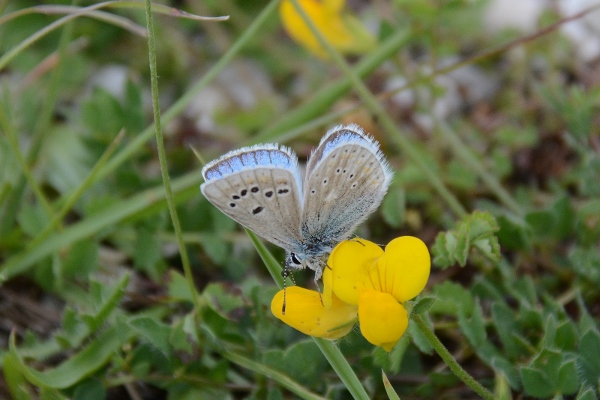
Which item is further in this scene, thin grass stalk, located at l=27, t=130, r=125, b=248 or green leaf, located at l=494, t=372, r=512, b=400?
thin grass stalk, located at l=27, t=130, r=125, b=248

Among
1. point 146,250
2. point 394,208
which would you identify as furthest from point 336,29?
point 146,250

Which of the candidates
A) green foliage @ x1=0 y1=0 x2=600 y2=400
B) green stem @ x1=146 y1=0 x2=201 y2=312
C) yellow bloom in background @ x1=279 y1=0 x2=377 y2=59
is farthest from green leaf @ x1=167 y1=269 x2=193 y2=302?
yellow bloom in background @ x1=279 y1=0 x2=377 y2=59

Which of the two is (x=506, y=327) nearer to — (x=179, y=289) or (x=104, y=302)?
(x=179, y=289)

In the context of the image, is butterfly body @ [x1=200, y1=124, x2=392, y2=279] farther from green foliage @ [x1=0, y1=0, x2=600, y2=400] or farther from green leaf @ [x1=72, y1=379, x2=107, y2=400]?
green leaf @ [x1=72, y1=379, x2=107, y2=400]

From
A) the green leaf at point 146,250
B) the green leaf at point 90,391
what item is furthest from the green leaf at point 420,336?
the green leaf at point 146,250

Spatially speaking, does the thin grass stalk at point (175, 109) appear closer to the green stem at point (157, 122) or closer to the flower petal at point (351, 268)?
the green stem at point (157, 122)

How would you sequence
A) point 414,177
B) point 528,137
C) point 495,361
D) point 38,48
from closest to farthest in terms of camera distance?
point 495,361, point 414,177, point 528,137, point 38,48

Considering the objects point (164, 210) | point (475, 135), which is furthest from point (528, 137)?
point (164, 210)

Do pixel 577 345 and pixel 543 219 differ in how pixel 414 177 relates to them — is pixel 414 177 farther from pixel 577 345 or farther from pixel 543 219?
pixel 577 345
